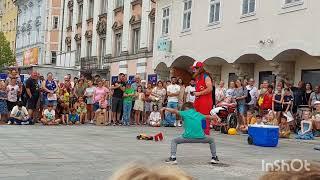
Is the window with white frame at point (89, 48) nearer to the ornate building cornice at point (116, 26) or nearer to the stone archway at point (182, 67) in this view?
the ornate building cornice at point (116, 26)

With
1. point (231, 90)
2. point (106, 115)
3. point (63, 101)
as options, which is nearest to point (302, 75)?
point (231, 90)

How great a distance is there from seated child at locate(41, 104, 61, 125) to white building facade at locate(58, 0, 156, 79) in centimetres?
1216

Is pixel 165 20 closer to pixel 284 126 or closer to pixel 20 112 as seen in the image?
pixel 20 112

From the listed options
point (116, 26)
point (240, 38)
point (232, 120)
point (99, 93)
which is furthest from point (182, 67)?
point (232, 120)

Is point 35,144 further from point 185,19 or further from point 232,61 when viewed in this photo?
point 185,19

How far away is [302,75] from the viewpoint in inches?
735

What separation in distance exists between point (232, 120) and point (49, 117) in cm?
584

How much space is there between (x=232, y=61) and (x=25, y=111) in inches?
322

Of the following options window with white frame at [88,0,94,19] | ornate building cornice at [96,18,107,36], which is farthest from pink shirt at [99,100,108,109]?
window with white frame at [88,0,94,19]

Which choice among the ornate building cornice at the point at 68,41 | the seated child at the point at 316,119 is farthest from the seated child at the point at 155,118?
the ornate building cornice at the point at 68,41

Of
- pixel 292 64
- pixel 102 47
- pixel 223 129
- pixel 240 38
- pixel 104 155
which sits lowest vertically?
pixel 104 155

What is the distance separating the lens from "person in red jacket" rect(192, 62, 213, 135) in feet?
34.8

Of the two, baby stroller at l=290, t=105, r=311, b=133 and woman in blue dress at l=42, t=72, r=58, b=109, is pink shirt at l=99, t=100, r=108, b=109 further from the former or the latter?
baby stroller at l=290, t=105, r=311, b=133

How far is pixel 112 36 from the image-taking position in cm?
3481
